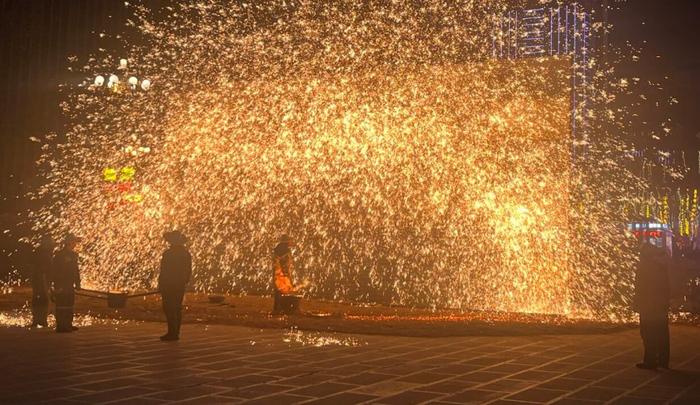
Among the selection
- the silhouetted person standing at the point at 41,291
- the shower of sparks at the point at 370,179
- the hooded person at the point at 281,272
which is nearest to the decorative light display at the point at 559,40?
the shower of sparks at the point at 370,179

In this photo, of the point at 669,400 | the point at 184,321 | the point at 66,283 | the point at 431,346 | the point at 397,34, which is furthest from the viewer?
the point at 397,34

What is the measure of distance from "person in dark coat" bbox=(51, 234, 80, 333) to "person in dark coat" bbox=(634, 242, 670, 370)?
7.37m

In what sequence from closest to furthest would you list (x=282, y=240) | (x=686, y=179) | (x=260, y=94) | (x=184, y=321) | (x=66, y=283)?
(x=66, y=283)
(x=184, y=321)
(x=282, y=240)
(x=260, y=94)
(x=686, y=179)

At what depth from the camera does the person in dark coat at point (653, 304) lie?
23.8 ft

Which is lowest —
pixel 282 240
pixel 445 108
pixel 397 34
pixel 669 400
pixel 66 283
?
pixel 669 400

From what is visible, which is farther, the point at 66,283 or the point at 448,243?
the point at 448,243

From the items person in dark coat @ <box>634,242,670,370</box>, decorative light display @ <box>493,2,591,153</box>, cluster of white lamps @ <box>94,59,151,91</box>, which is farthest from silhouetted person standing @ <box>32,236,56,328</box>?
decorative light display @ <box>493,2,591,153</box>

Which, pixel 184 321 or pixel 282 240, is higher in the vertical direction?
pixel 282 240

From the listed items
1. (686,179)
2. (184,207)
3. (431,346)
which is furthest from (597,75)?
(686,179)

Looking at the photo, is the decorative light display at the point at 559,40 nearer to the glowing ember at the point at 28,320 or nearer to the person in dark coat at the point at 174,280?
the person in dark coat at the point at 174,280

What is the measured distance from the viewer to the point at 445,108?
590 inches

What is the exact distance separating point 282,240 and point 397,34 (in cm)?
498

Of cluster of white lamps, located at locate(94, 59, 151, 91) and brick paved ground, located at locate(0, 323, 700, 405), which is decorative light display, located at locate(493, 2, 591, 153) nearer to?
cluster of white lamps, located at locate(94, 59, 151, 91)

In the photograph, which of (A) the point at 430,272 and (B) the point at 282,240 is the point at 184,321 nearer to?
(B) the point at 282,240
